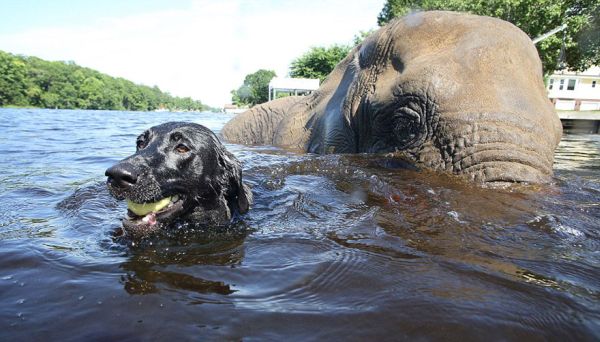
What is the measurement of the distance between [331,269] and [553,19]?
23962 millimetres

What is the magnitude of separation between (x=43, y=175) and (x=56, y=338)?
4871mm

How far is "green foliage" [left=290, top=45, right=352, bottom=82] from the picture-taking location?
153ft

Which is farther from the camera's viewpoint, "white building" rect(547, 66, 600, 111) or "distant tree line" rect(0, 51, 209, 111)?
"distant tree line" rect(0, 51, 209, 111)

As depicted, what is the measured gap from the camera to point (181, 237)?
3.24 meters

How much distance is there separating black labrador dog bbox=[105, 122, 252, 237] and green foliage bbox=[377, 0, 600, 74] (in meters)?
20.6

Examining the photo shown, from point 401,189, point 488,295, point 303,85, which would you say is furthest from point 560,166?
point 303,85

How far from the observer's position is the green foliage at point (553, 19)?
2155 cm

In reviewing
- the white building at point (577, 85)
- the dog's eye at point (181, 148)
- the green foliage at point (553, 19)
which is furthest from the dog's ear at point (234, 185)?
the white building at point (577, 85)

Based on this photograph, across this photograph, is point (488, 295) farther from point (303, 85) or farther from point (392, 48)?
point (303, 85)

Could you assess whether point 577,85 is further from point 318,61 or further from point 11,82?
point 11,82

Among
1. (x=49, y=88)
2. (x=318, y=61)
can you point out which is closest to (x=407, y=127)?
(x=318, y=61)

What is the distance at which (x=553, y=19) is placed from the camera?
21.9m

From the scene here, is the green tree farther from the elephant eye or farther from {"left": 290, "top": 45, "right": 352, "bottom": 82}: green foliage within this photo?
the elephant eye

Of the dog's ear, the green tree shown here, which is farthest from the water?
the green tree
